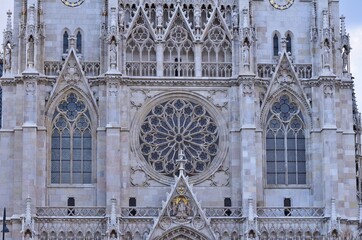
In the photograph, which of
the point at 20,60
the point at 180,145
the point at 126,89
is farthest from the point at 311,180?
the point at 20,60

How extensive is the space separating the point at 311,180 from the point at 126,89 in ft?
31.9

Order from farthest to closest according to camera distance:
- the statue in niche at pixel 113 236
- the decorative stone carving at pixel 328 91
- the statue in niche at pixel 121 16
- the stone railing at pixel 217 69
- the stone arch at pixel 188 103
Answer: the stone railing at pixel 217 69, the statue in niche at pixel 121 16, the decorative stone carving at pixel 328 91, the stone arch at pixel 188 103, the statue in niche at pixel 113 236

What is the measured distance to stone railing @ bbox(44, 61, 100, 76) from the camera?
170 feet

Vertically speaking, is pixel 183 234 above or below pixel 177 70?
below

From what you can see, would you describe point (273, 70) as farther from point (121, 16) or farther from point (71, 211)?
point (71, 211)

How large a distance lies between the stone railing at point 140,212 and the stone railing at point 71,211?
3.18 feet

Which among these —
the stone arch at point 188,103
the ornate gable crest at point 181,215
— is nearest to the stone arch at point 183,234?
the ornate gable crest at point 181,215

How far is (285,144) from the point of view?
171 feet

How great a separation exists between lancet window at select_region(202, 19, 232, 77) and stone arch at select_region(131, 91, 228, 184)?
1.43 m

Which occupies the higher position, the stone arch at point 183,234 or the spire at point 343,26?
the spire at point 343,26

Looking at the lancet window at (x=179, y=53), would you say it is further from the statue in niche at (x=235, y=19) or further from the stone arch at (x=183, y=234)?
the stone arch at (x=183, y=234)

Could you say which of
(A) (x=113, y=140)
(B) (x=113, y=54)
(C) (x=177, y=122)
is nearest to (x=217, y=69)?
(C) (x=177, y=122)

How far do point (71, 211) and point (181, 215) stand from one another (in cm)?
506

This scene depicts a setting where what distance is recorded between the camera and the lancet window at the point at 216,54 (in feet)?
172
